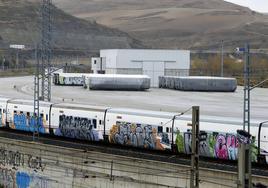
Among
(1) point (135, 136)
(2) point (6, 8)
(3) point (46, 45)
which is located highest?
(2) point (6, 8)

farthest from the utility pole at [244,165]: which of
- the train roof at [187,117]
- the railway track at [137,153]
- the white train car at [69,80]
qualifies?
the white train car at [69,80]

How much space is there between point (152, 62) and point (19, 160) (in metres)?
62.5

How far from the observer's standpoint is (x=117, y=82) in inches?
3287

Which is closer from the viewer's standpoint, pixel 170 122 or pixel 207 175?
pixel 207 175

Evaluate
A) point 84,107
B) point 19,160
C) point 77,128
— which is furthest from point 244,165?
point 84,107

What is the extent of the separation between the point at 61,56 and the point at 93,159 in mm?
138310

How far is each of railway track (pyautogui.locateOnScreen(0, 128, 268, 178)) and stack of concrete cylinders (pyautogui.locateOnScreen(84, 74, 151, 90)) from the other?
42.9 metres

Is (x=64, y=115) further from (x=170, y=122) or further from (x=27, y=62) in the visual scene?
(x=27, y=62)

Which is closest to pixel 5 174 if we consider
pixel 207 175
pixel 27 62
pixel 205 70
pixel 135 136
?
pixel 135 136

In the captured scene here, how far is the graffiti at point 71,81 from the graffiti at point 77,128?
5963cm

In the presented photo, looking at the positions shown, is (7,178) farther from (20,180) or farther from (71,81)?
(71,81)

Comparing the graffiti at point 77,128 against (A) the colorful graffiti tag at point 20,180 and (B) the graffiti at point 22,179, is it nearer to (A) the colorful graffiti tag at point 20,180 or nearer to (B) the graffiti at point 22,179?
(A) the colorful graffiti tag at point 20,180

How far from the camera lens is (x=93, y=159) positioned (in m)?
30.0

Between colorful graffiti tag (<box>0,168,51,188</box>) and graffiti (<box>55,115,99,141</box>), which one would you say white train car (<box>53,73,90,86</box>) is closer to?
graffiti (<box>55,115,99,141</box>)
